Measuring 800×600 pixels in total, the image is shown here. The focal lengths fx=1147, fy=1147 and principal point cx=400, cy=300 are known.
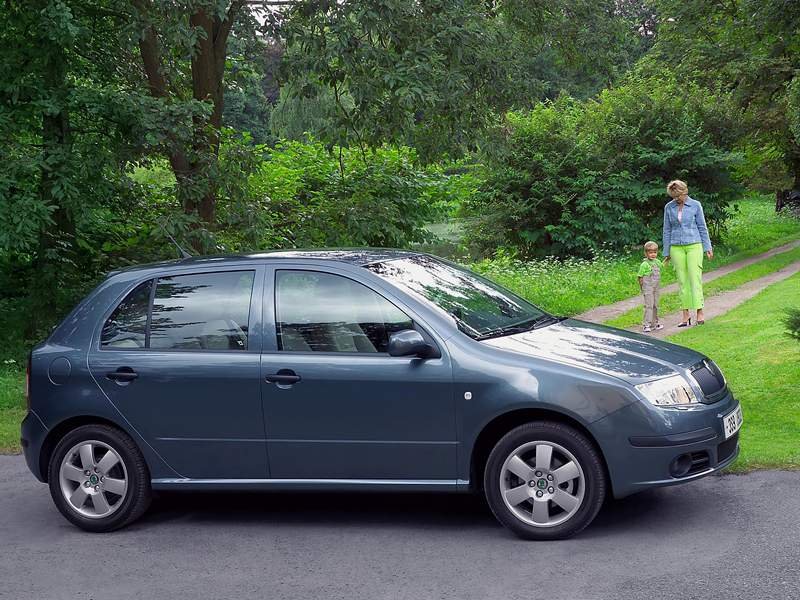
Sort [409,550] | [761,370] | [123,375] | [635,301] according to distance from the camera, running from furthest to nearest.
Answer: [635,301] < [761,370] < [123,375] < [409,550]

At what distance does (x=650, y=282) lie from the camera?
47.6ft

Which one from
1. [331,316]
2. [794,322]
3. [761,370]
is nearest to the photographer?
[331,316]

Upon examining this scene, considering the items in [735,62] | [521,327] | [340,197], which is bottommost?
[521,327]

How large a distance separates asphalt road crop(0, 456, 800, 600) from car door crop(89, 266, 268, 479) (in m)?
0.51

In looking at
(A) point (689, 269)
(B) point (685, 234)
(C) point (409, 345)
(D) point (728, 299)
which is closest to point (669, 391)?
(C) point (409, 345)

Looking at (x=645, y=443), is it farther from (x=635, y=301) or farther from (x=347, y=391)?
(x=635, y=301)

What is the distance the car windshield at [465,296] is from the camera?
6711mm

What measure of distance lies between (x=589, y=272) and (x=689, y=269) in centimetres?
910

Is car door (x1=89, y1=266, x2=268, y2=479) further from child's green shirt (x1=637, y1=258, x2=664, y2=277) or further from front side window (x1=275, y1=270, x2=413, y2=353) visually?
child's green shirt (x1=637, y1=258, x2=664, y2=277)

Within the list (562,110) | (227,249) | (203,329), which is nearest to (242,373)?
(203,329)

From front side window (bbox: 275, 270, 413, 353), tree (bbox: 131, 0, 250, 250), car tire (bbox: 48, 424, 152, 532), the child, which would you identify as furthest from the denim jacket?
car tire (bbox: 48, 424, 152, 532)

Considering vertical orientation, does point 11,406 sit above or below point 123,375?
below

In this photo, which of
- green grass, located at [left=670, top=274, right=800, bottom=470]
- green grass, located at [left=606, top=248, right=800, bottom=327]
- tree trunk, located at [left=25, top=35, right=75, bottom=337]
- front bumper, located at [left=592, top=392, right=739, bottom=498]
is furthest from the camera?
green grass, located at [left=606, top=248, right=800, bottom=327]

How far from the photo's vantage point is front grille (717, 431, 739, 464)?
6.34 m
